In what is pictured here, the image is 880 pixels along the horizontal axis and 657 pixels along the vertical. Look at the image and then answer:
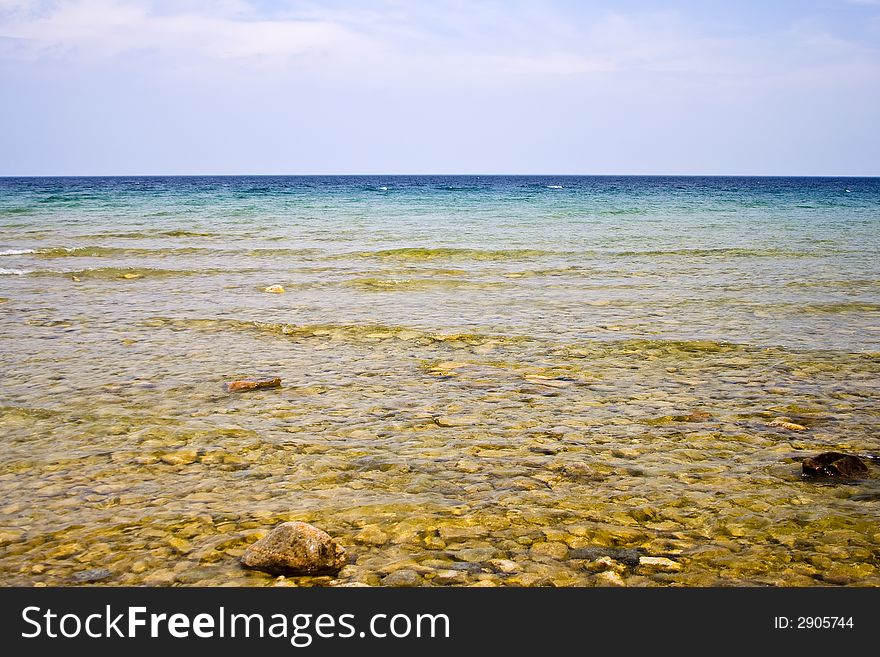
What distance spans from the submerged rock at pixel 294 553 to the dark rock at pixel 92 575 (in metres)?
0.73

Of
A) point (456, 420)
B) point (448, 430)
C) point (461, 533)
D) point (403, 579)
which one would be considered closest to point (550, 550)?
point (461, 533)

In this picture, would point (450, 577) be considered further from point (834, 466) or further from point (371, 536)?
point (834, 466)

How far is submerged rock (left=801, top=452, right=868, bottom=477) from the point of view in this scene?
17.2 feet

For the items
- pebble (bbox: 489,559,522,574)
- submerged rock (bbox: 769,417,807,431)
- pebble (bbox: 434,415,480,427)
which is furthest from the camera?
pebble (bbox: 434,415,480,427)

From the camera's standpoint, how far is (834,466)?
527 cm

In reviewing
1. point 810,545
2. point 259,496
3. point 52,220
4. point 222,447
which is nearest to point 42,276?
point 222,447

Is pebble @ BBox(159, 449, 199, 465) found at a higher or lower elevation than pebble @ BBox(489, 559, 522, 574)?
higher

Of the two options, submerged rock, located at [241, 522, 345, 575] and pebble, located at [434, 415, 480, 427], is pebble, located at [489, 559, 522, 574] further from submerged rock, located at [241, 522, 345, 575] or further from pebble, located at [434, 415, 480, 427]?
pebble, located at [434, 415, 480, 427]

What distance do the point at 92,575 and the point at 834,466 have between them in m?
4.89

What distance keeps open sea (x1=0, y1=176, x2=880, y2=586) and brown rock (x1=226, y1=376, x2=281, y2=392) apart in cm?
26

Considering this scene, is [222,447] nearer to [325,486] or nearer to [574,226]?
[325,486]

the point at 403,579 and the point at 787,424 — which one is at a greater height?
the point at 787,424

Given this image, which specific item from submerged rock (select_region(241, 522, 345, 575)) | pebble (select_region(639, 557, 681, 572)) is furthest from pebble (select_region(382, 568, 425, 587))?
pebble (select_region(639, 557, 681, 572))
